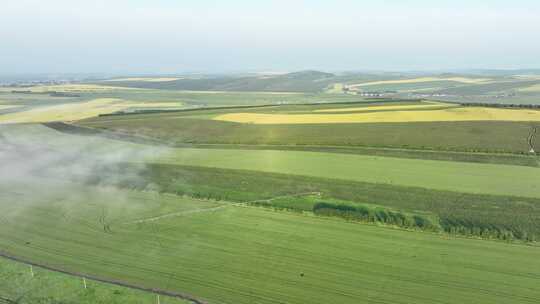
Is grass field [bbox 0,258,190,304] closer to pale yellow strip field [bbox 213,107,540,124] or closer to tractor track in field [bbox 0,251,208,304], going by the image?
tractor track in field [bbox 0,251,208,304]

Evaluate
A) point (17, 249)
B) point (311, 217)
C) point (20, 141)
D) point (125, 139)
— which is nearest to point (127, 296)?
point (17, 249)

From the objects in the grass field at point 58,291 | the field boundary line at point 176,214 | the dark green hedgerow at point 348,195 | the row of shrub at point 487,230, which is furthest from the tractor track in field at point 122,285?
the row of shrub at point 487,230

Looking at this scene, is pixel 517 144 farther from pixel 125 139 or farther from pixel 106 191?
pixel 125 139

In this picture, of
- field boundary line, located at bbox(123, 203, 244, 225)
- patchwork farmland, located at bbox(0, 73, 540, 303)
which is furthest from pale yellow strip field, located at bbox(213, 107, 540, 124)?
field boundary line, located at bbox(123, 203, 244, 225)

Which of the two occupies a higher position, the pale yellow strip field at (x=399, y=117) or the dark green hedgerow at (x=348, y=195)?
the pale yellow strip field at (x=399, y=117)

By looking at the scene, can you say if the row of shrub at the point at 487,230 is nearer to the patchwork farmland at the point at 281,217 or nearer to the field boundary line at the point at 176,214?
the patchwork farmland at the point at 281,217

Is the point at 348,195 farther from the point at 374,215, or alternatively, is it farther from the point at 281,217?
the point at 281,217

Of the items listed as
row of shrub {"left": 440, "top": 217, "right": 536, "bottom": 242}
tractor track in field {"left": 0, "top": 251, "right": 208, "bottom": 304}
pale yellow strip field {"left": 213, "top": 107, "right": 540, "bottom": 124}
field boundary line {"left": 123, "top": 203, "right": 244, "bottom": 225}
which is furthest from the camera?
pale yellow strip field {"left": 213, "top": 107, "right": 540, "bottom": 124}
